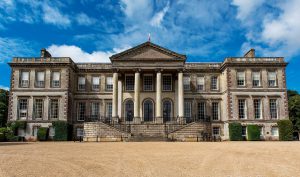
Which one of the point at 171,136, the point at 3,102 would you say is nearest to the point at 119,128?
the point at 171,136

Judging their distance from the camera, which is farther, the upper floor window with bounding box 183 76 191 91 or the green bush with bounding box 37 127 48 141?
the upper floor window with bounding box 183 76 191 91

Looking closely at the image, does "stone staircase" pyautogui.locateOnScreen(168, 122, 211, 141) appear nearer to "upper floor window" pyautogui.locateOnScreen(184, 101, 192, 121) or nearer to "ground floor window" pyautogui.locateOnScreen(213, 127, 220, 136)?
"ground floor window" pyautogui.locateOnScreen(213, 127, 220, 136)

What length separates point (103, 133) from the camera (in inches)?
1243

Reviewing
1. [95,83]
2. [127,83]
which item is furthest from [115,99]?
[95,83]

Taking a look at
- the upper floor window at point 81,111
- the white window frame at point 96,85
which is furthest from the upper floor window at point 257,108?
the upper floor window at point 81,111

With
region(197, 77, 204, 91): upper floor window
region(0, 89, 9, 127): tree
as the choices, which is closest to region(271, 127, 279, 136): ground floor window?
region(197, 77, 204, 91): upper floor window

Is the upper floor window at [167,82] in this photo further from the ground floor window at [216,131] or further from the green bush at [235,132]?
the green bush at [235,132]

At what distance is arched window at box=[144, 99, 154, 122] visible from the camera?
38188mm

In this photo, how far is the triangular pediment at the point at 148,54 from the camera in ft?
117

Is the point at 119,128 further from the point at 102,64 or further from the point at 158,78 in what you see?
the point at 102,64

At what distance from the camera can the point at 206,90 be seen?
130ft

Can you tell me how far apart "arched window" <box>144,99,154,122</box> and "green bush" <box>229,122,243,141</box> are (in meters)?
10.7

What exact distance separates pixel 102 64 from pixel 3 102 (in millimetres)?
22249

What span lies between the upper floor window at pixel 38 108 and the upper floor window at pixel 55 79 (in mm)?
2643
